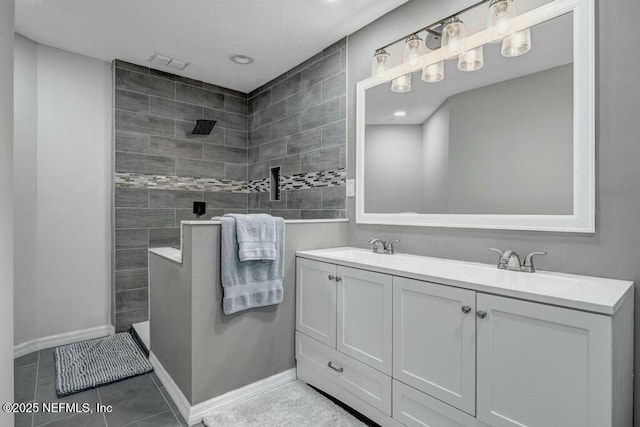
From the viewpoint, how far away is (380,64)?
2.28 m

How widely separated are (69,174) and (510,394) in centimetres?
342

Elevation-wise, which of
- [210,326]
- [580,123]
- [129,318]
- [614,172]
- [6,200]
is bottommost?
[129,318]

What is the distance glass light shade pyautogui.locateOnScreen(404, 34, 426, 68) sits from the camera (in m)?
2.04

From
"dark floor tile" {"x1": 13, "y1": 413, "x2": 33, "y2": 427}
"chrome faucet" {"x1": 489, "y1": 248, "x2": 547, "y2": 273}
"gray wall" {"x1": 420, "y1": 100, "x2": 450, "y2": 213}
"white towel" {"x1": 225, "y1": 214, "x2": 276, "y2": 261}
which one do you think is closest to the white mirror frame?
"chrome faucet" {"x1": 489, "y1": 248, "x2": 547, "y2": 273}

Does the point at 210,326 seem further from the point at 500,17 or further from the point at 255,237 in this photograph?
the point at 500,17

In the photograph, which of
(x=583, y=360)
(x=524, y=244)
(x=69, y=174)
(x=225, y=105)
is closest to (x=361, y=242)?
(x=524, y=244)

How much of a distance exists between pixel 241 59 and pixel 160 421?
2.77 metres

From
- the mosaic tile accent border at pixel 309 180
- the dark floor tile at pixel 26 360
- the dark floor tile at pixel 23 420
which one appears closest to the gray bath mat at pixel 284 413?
the dark floor tile at pixel 23 420

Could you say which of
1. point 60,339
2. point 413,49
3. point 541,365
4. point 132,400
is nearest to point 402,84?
point 413,49

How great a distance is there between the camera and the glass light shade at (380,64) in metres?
2.27

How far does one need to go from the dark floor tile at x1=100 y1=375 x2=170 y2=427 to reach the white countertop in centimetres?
131

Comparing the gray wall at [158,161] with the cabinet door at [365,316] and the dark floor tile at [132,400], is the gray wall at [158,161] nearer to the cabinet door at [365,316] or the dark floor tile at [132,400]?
the dark floor tile at [132,400]

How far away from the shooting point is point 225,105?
3.64 meters

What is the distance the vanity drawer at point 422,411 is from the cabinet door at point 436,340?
0.03m
